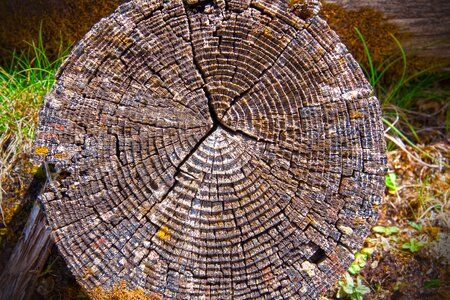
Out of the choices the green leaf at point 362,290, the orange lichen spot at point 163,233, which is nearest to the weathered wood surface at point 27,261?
the orange lichen spot at point 163,233

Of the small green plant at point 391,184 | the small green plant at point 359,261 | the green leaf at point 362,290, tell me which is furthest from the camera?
the small green plant at point 391,184

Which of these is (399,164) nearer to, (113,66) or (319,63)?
(319,63)

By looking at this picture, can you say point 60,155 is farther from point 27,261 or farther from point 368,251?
point 368,251

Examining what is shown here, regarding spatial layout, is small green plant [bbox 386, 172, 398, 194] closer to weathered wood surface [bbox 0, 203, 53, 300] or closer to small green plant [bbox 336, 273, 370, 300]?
small green plant [bbox 336, 273, 370, 300]

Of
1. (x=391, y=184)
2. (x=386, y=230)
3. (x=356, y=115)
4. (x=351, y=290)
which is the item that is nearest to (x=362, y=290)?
(x=351, y=290)

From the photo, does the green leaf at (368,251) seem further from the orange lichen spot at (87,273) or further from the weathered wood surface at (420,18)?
the orange lichen spot at (87,273)
